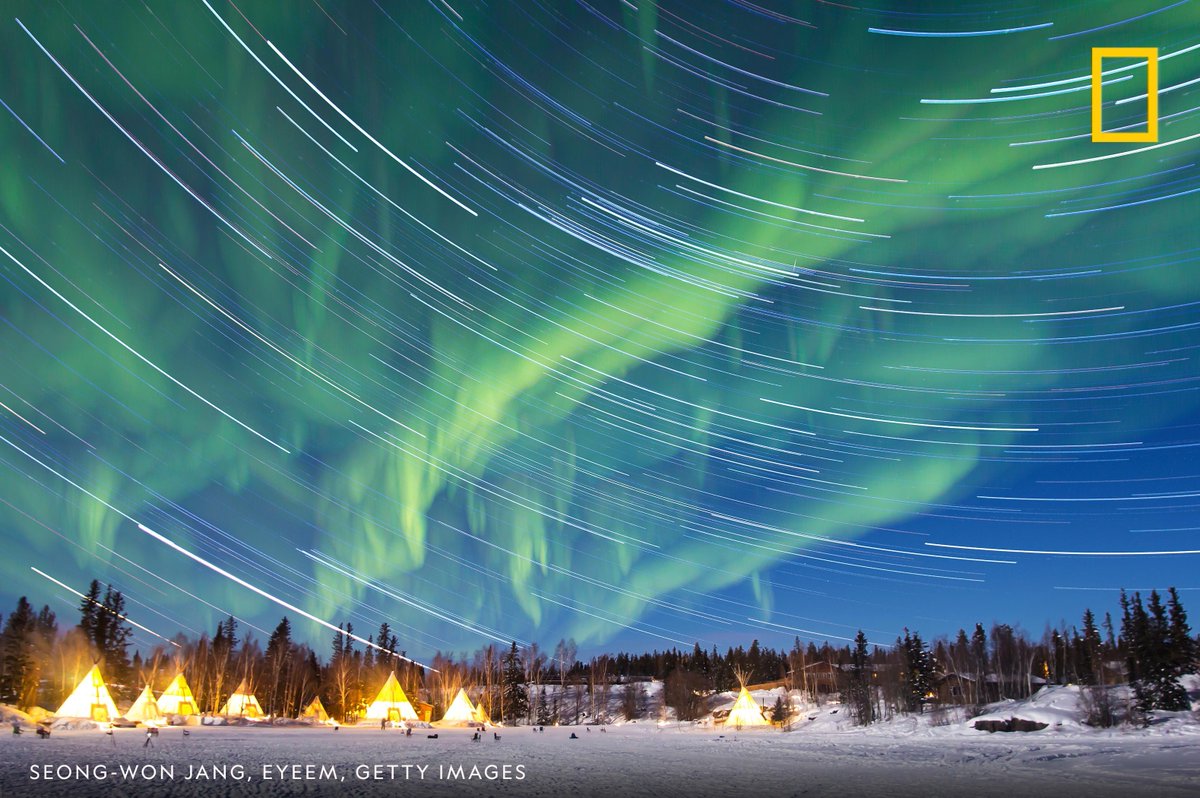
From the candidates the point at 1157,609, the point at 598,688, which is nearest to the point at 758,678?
the point at 598,688

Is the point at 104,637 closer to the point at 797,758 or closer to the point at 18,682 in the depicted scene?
the point at 18,682

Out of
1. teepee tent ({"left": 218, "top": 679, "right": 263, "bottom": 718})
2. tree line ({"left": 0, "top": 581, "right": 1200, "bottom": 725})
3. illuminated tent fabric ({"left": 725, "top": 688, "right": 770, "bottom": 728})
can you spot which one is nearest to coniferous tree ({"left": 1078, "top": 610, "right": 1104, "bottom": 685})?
tree line ({"left": 0, "top": 581, "right": 1200, "bottom": 725})

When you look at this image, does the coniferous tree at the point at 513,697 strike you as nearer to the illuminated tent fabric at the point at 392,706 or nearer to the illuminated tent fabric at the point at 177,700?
the illuminated tent fabric at the point at 392,706

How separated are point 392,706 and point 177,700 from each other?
19127mm

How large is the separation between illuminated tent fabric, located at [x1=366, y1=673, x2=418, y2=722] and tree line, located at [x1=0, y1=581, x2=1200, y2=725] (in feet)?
14.2

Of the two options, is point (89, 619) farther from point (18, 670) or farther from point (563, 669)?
point (563, 669)

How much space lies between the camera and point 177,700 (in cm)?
6881

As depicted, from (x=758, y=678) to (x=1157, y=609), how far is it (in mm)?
116285

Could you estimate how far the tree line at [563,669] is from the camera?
7594 centimetres

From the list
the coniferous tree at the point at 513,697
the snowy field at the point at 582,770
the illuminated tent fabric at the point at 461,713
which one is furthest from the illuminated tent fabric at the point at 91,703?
the coniferous tree at the point at 513,697

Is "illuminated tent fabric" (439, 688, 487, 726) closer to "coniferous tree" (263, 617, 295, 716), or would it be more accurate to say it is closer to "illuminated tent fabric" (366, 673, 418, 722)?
"illuminated tent fabric" (366, 673, 418, 722)

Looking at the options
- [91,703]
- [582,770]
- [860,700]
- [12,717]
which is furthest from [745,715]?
[12,717]

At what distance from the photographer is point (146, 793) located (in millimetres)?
18047

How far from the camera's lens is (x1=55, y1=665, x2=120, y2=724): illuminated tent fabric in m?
52.5
